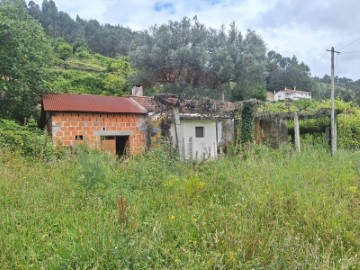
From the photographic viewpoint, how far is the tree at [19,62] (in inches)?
486

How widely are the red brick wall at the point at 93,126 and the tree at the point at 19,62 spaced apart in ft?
6.92

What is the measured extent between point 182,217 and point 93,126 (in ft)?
35.0

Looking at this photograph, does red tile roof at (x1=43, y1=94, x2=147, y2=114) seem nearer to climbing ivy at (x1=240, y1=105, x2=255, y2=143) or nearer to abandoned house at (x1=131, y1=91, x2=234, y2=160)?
abandoned house at (x1=131, y1=91, x2=234, y2=160)

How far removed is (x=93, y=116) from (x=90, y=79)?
18.1 meters

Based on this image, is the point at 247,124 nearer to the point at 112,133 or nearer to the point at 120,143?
the point at 120,143

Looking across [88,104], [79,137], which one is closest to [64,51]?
[88,104]

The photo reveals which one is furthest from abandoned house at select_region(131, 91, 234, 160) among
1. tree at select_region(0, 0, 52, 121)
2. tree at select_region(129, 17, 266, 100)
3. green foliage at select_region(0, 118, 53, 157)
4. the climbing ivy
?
tree at select_region(129, 17, 266, 100)

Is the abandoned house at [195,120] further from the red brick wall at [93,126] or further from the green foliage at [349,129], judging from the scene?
the green foliage at [349,129]

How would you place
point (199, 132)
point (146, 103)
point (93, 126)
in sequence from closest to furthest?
point (93, 126) → point (146, 103) → point (199, 132)

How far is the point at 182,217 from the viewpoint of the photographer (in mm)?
3586

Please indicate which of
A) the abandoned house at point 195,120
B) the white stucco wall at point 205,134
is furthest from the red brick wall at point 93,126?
the white stucco wall at point 205,134

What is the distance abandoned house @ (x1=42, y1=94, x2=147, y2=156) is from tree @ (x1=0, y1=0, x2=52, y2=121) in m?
0.96

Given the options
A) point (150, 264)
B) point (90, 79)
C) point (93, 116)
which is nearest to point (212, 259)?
point (150, 264)

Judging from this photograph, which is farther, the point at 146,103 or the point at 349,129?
the point at 349,129
